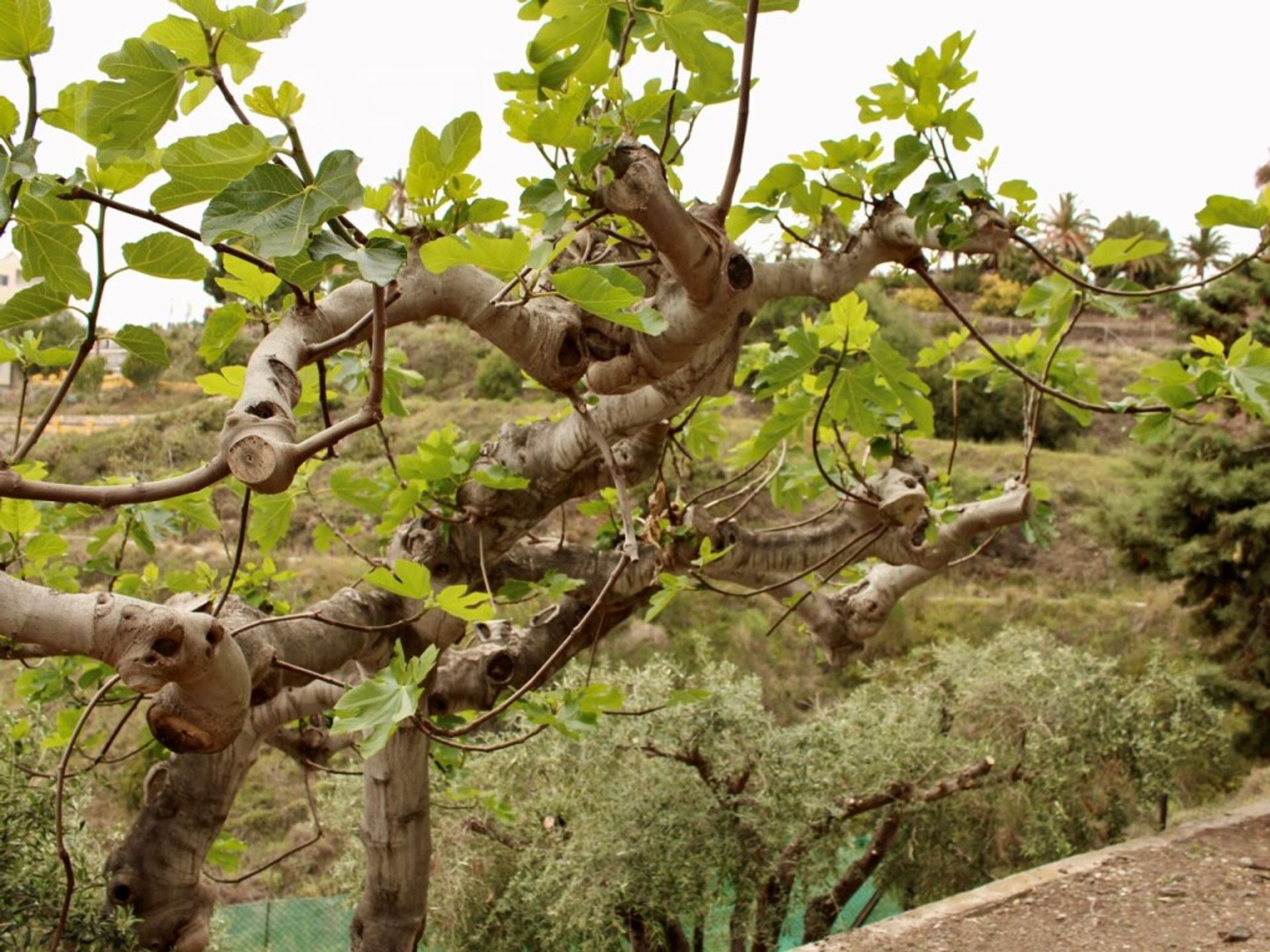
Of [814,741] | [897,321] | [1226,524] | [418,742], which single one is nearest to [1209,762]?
[1226,524]

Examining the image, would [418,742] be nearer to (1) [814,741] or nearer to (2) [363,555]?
(2) [363,555]

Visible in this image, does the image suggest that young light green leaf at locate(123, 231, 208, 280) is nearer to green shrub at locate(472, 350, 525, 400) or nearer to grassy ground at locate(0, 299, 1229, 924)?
grassy ground at locate(0, 299, 1229, 924)

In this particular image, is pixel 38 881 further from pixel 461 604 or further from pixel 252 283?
pixel 252 283

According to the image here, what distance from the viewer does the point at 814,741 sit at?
16.3ft

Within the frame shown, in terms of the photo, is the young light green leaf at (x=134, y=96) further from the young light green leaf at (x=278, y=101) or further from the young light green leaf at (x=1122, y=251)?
the young light green leaf at (x=1122, y=251)

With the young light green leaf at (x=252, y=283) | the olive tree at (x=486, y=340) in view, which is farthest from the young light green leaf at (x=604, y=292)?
the young light green leaf at (x=252, y=283)

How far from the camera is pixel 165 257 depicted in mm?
918

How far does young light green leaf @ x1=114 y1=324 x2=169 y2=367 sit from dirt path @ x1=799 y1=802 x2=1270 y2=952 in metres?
2.29

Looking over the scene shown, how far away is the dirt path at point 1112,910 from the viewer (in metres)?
2.76

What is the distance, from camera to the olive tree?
81cm

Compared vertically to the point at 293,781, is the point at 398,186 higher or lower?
higher

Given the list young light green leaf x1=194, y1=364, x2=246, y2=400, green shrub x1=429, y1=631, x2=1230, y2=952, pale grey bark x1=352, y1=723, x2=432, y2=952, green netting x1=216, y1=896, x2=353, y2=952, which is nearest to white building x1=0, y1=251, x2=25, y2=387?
green netting x1=216, y1=896, x2=353, y2=952

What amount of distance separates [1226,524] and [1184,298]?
1842 mm

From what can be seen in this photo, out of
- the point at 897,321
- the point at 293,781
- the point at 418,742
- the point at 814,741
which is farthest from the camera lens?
the point at 897,321
